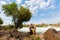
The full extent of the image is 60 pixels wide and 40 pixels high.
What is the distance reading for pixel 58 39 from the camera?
30.9 ft

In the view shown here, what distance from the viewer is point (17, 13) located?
3172 cm

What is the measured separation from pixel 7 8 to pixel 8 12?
730mm

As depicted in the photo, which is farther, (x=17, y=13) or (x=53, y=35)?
(x=17, y=13)

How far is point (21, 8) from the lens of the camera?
32.2 m

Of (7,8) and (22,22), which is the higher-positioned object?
(7,8)

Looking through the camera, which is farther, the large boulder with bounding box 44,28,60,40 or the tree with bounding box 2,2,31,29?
the tree with bounding box 2,2,31,29

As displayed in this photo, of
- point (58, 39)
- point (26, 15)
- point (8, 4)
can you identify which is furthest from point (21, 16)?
point (58, 39)

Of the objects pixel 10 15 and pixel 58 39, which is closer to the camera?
pixel 58 39

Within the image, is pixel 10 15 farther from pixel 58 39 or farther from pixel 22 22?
pixel 58 39

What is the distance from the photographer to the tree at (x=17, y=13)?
103 ft

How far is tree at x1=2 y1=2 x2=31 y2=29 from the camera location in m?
31.4

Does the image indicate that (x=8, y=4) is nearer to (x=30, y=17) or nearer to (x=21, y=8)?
(x=21, y=8)

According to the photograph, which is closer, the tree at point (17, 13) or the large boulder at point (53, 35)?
the large boulder at point (53, 35)

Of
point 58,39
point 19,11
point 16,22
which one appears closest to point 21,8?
point 19,11
